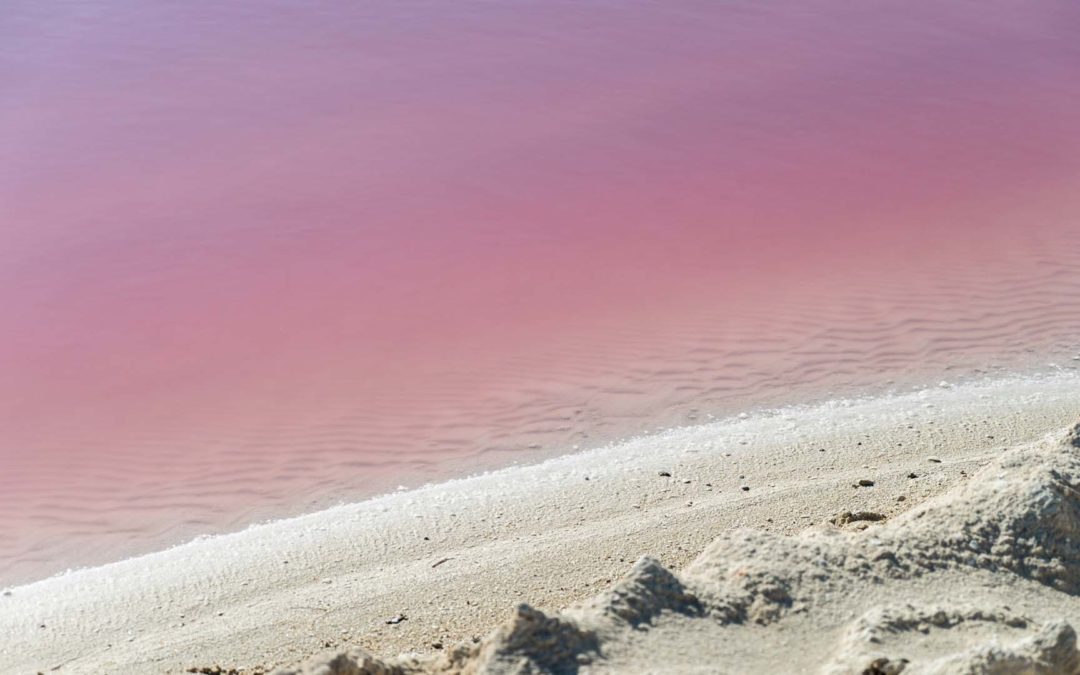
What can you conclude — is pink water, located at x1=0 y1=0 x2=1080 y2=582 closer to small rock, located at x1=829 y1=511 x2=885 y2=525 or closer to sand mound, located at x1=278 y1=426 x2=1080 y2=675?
small rock, located at x1=829 y1=511 x2=885 y2=525

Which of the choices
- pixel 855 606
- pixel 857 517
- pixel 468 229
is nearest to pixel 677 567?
pixel 857 517

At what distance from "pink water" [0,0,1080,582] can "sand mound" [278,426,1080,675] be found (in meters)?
3.74

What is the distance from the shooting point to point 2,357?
360 inches

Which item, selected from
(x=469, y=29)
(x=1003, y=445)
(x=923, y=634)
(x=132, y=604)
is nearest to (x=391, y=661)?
(x=923, y=634)

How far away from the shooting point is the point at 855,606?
3.56 meters

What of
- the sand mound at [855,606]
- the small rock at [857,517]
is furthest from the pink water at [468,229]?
the sand mound at [855,606]

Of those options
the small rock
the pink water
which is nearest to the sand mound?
the small rock

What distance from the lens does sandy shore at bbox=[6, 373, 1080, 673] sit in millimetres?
3371

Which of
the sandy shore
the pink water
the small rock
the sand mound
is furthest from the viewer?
the pink water

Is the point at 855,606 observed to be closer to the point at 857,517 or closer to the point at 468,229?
the point at 857,517

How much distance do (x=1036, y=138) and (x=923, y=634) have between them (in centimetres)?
1058

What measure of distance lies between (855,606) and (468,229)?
7567mm

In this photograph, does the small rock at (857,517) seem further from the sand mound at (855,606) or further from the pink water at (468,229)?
the pink water at (468,229)

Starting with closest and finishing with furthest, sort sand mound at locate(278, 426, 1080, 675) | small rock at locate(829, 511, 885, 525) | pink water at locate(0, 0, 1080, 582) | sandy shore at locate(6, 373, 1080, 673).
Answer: sand mound at locate(278, 426, 1080, 675) < sandy shore at locate(6, 373, 1080, 673) < small rock at locate(829, 511, 885, 525) < pink water at locate(0, 0, 1080, 582)
